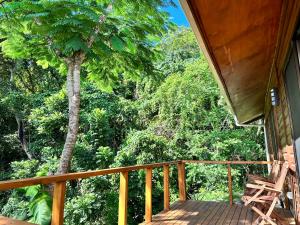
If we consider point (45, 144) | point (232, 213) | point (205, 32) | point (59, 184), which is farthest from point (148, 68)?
point (45, 144)

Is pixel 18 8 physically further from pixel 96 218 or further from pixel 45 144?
pixel 45 144

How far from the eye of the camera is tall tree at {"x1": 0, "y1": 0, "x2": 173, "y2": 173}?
5039mm

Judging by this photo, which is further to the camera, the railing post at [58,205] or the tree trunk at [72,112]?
the tree trunk at [72,112]

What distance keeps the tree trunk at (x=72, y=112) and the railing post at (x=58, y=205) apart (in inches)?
176

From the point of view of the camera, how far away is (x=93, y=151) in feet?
37.2

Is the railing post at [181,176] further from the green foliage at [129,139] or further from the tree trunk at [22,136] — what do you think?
the tree trunk at [22,136]

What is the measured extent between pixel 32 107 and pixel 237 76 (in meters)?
10.8

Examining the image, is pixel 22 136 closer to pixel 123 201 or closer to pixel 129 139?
pixel 129 139

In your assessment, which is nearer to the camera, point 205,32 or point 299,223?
point 205,32

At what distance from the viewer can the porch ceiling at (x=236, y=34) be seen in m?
2.27

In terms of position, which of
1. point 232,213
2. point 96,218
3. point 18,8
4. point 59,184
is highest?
point 18,8

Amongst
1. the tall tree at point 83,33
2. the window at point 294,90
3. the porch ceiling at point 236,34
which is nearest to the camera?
the porch ceiling at point 236,34

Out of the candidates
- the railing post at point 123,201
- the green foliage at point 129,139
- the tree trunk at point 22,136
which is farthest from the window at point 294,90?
the tree trunk at point 22,136

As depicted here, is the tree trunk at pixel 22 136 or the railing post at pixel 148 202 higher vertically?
the tree trunk at pixel 22 136
